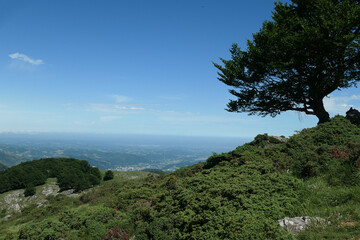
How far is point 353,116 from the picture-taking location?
68.2ft

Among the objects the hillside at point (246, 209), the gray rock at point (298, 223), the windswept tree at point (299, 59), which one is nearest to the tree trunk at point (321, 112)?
the windswept tree at point (299, 59)

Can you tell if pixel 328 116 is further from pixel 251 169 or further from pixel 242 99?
pixel 251 169

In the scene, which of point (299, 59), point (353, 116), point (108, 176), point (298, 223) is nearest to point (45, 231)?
point (298, 223)

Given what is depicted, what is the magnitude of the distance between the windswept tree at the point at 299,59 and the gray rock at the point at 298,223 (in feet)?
49.4

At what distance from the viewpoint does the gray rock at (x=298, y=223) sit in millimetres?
5902

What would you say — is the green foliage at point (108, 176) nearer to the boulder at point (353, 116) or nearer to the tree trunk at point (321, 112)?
the tree trunk at point (321, 112)

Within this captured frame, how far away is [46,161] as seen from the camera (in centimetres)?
5519

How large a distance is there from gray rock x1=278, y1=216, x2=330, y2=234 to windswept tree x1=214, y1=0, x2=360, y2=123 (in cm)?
1506

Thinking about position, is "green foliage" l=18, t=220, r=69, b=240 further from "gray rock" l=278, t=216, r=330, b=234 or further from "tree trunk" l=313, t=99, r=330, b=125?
"tree trunk" l=313, t=99, r=330, b=125

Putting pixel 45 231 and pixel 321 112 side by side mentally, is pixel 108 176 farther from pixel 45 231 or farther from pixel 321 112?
pixel 321 112

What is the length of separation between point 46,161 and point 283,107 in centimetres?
6019

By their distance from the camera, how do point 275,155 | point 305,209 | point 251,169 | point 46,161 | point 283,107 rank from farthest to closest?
point 46,161 < point 283,107 < point 275,155 < point 251,169 < point 305,209

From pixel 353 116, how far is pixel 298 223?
21012 mm

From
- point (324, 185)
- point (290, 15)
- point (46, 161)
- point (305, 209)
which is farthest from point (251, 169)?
point (46, 161)
